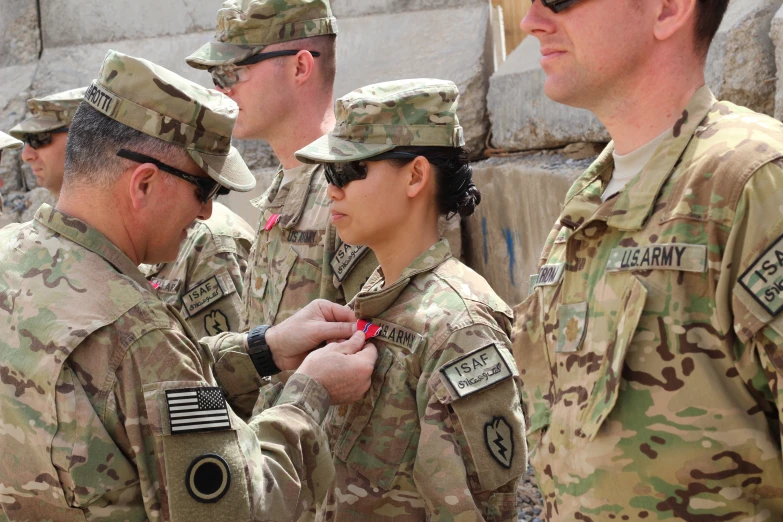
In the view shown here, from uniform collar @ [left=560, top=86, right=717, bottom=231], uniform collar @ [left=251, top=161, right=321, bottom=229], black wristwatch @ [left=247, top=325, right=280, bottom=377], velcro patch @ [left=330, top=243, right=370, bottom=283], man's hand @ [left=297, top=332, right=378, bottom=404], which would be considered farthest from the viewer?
uniform collar @ [left=251, top=161, right=321, bottom=229]

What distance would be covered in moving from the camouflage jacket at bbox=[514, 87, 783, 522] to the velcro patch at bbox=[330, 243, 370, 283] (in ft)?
3.96

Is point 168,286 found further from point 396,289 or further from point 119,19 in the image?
point 119,19

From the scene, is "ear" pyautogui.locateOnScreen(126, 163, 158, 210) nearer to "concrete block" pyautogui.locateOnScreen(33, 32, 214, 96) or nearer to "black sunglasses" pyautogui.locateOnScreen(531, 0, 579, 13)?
"black sunglasses" pyautogui.locateOnScreen(531, 0, 579, 13)

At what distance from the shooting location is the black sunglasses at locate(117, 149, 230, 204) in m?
2.29

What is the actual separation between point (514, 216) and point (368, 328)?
264 cm

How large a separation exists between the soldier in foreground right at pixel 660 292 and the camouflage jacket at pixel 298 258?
1124 mm

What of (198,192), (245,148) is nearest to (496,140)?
(245,148)

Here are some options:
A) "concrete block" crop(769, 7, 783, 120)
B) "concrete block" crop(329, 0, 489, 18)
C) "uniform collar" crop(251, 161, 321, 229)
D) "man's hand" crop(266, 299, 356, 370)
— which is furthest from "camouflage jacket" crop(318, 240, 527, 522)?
"concrete block" crop(329, 0, 489, 18)

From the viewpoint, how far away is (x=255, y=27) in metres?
3.59

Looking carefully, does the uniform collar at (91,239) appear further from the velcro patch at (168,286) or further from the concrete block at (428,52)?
the concrete block at (428,52)

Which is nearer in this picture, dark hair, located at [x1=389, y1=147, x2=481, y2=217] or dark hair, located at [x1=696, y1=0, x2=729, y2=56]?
dark hair, located at [x1=696, y1=0, x2=729, y2=56]

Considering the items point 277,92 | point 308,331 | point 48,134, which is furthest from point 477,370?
point 48,134

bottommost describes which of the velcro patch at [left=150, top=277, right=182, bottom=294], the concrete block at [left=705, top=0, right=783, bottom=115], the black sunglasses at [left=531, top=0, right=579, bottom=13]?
the velcro patch at [left=150, top=277, right=182, bottom=294]

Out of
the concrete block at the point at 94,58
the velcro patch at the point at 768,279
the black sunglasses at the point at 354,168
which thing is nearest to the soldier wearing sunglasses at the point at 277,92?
the black sunglasses at the point at 354,168
